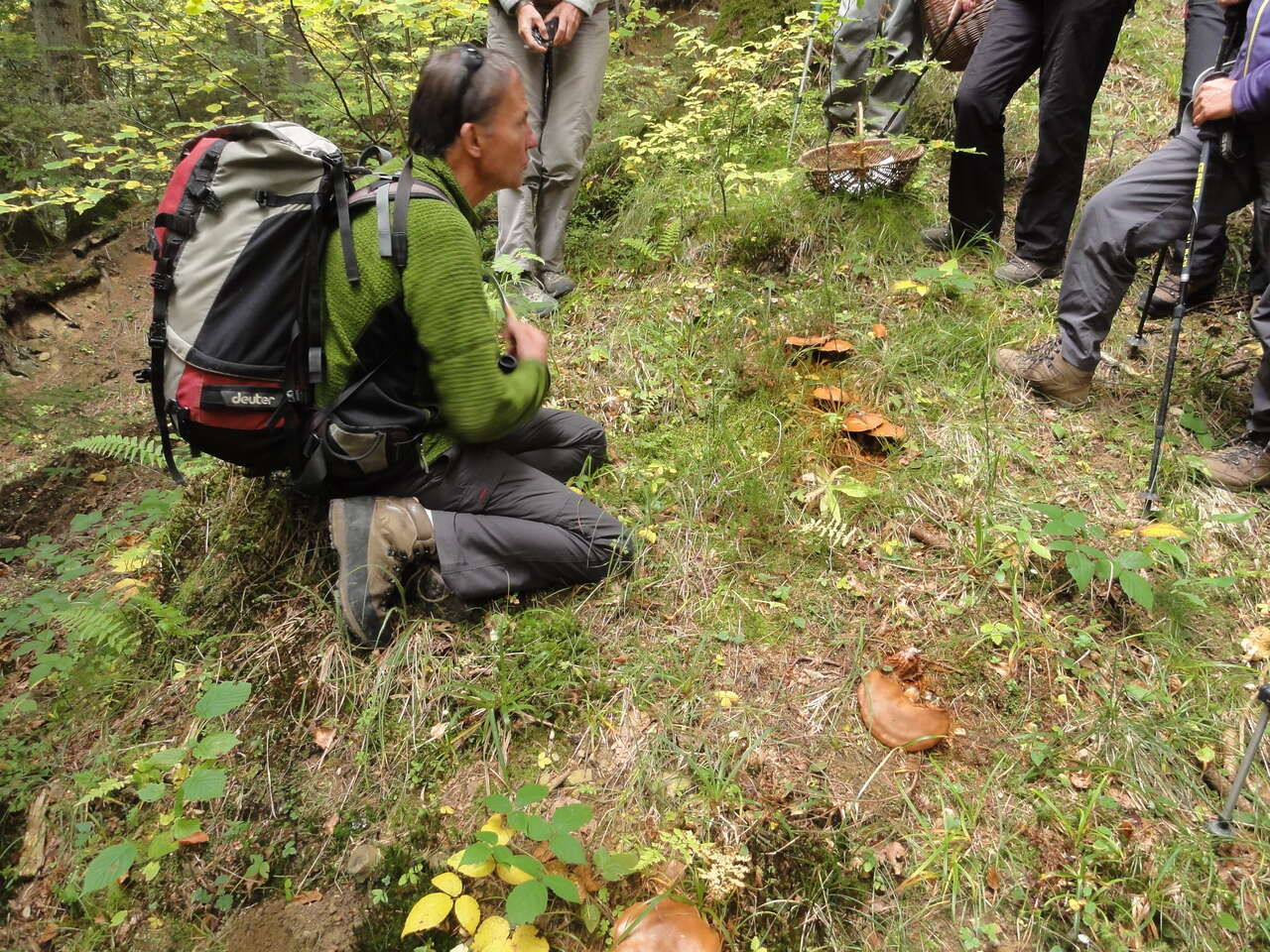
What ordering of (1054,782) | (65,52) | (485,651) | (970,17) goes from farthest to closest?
(65,52) < (970,17) < (485,651) < (1054,782)


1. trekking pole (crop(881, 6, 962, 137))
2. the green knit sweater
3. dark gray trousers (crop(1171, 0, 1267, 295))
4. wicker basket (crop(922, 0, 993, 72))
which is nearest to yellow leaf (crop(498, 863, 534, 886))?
the green knit sweater

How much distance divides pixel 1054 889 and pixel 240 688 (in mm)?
2915

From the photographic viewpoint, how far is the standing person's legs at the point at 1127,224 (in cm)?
359

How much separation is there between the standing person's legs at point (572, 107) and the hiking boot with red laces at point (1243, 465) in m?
4.37

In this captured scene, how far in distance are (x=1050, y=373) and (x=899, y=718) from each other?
248 cm

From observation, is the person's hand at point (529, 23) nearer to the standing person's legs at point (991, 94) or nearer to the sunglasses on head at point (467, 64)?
the sunglasses on head at point (467, 64)

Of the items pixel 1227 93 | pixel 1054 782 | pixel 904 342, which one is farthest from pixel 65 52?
pixel 1054 782

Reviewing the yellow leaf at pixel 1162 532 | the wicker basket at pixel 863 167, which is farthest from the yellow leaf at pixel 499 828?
the wicker basket at pixel 863 167

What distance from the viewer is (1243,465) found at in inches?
139

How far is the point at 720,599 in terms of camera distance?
10.5 feet

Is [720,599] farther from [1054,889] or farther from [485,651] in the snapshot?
[1054,889]

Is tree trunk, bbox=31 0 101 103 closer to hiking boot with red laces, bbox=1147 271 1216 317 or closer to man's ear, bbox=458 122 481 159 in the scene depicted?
man's ear, bbox=458 122 481 159

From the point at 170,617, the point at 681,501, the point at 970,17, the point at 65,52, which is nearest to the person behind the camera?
the point at 170,617

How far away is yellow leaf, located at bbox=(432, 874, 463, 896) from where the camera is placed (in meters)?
2.25
